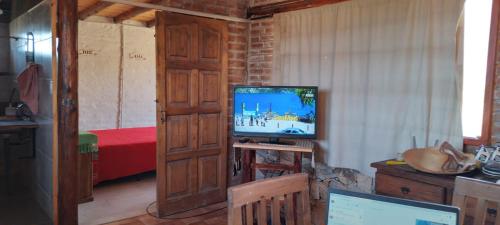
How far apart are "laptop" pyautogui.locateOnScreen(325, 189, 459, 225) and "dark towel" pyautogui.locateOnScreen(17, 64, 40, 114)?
11.4 ft

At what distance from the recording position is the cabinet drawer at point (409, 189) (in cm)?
236

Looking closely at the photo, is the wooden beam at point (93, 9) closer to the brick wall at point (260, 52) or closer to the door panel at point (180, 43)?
the door panel at point (180, 43)

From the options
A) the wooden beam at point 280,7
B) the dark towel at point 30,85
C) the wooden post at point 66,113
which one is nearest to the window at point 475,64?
the wooden beam at point 280,7

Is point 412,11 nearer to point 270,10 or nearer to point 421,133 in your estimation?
point 421,133

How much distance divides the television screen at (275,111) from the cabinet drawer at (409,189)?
39.1 inches

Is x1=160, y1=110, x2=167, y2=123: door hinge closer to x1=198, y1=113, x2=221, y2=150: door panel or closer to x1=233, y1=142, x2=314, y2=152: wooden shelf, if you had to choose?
x1=198, y1=113, x2=221, y2=150: door panel

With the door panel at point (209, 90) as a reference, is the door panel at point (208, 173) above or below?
below

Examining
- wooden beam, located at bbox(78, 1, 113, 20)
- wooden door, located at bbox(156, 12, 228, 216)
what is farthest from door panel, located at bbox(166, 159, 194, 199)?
wooden beam, located at bbox(78, 1, 113, 20)

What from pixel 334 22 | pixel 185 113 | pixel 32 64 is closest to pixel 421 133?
pixel 334 22

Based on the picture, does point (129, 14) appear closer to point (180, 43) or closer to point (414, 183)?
point (180, 43)

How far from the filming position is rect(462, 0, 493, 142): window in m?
2.67

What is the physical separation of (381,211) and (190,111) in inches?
117

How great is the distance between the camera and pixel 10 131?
3.92 meters

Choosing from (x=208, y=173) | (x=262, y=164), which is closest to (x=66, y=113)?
(x=208, y=173)
